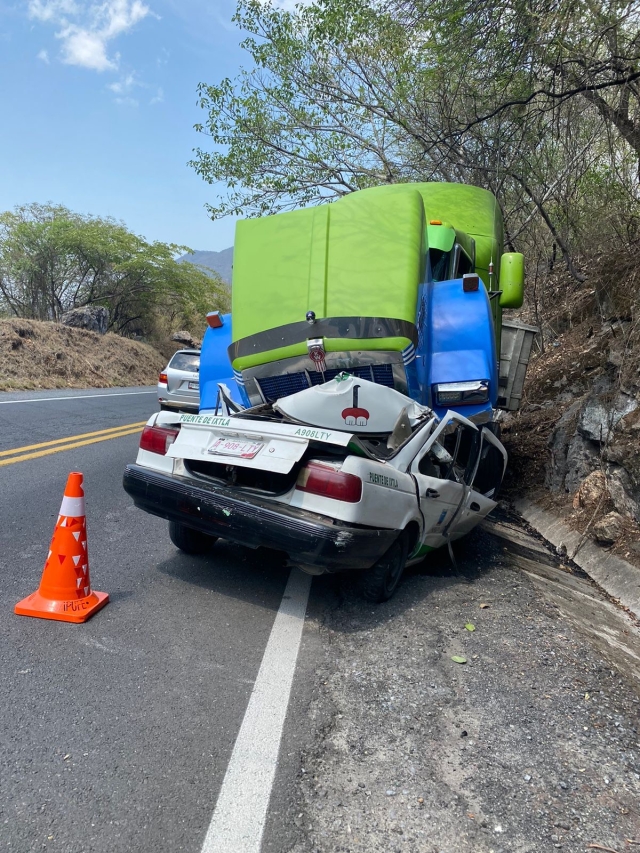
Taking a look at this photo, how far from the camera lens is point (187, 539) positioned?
5.38 metres

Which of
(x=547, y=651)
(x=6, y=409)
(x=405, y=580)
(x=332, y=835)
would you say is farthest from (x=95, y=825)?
(x=6, y=409)

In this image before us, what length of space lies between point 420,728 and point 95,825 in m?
1.56

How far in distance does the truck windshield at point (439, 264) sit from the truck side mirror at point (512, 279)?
3.44 feet

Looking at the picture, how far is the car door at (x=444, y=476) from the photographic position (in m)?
5.00

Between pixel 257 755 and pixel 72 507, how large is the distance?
6.86 ft

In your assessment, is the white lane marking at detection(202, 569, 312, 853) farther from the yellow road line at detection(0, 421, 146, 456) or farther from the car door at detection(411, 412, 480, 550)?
the yellow road line at detection(0, 421, 146, 456)

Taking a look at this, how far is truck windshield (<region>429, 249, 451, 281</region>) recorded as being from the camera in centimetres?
696

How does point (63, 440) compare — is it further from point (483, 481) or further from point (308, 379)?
point (483, 481)

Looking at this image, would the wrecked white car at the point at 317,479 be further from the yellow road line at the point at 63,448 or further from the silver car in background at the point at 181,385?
the silver car in background at the point at 181,385

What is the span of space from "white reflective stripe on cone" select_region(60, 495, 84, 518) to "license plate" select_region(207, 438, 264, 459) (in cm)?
92

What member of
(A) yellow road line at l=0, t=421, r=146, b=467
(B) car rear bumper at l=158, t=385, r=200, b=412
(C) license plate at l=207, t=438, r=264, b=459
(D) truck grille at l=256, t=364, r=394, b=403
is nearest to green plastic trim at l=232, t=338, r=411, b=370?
(D) truck grille at l=256, t=364, r=394, b=403

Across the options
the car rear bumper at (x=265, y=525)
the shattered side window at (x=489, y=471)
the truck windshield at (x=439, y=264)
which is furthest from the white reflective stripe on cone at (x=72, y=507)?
the truck windshield at (x=439, y=264)

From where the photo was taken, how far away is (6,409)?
12.3 m

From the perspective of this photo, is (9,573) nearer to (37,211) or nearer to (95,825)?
Answer: (95,825)
